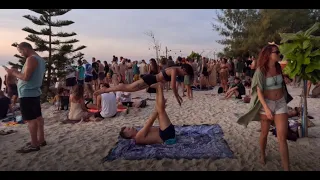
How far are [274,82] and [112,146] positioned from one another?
2.70m

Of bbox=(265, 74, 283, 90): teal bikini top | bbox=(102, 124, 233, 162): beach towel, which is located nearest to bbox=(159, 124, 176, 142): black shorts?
bbox=(102, 124, 233, 162): beach towel

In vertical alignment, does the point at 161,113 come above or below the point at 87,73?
below

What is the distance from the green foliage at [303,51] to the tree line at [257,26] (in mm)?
16901

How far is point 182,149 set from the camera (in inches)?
180

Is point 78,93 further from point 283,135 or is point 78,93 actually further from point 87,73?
point 283,135

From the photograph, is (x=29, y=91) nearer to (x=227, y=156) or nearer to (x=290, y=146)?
(x=227, y=156)

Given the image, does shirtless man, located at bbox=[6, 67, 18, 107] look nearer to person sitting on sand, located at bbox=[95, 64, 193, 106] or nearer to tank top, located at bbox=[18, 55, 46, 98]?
tank top, located at bbox=[18, 55, 46, 98]

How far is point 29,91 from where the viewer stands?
14.7ft

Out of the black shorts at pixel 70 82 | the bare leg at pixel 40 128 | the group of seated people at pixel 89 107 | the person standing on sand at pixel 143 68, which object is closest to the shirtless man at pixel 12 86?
the black shorts at pixel 70 82

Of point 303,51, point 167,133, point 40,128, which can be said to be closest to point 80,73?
point 40,128

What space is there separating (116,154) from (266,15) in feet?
71.3

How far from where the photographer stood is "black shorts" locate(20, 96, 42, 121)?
175 inches

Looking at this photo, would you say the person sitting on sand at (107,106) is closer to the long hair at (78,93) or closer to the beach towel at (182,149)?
the long hair at (78,93)

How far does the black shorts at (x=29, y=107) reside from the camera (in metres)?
4.45
